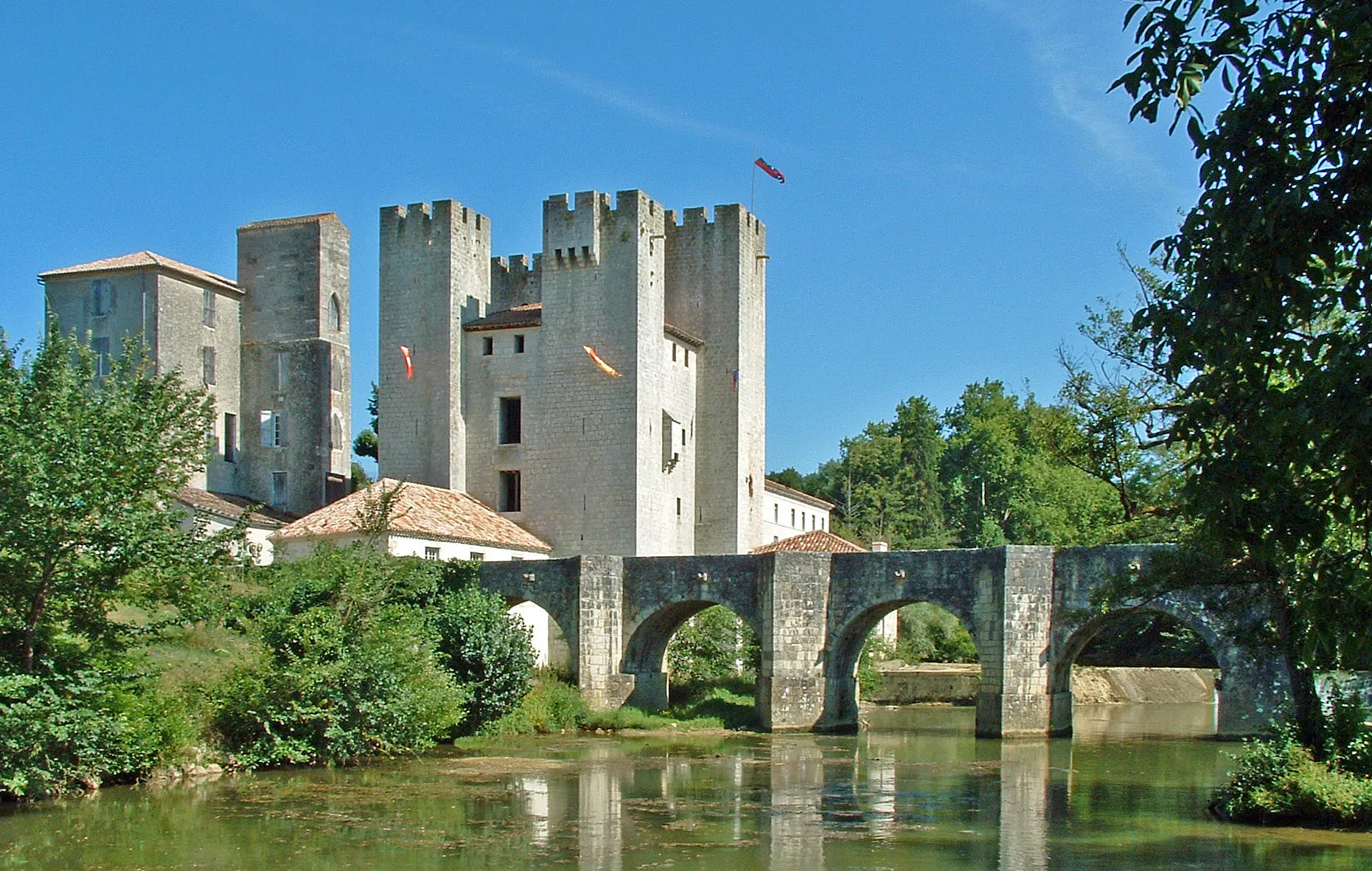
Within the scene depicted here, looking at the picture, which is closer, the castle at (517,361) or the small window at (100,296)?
the castle at (517,361)

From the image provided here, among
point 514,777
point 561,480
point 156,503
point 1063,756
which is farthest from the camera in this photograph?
point 561,480

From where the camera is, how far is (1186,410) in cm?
1099

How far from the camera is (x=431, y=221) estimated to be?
46219 millimetres

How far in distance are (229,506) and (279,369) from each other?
788 centimetres

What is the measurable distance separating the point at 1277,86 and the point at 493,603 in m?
26.6

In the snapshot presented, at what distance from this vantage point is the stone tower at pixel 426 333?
45250 mm

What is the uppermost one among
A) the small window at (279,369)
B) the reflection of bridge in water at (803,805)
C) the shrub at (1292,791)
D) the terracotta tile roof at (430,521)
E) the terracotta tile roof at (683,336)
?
the terracotta tile roof at (683,336)

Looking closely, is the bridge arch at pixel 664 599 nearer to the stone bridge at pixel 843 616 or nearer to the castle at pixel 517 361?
the stone bridge at pixel 843 616

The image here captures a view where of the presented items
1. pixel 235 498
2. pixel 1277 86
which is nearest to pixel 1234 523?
pixel 1277 86

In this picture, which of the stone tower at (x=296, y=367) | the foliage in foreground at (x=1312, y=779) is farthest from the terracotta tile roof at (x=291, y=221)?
the foliage in foreground at (x=1312, y=779)

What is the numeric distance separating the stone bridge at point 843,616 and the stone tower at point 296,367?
1427cm

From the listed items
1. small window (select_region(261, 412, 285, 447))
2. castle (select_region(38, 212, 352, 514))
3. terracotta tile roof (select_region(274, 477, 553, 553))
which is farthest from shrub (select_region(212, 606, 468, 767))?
small window (select_region(261, 412, 285, 447))

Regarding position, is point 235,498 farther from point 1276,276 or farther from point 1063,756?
point 1276,276

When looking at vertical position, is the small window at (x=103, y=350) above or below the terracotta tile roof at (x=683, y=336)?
below
